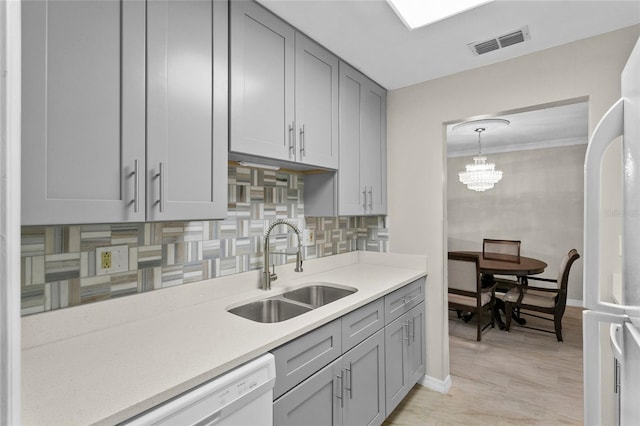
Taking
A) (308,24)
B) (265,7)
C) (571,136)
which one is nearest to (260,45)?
(265,7)

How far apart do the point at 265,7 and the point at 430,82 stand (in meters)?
1.43

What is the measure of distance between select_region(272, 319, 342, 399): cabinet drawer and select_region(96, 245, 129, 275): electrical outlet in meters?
0.75

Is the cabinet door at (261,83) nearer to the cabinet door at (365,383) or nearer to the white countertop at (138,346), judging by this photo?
the white countertop at (138,346)

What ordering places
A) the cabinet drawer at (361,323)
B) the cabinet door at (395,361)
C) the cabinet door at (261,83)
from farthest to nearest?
the cabinet door at (395,361), the cabinet drawer at (361,323), the cabinet door at (261,83)

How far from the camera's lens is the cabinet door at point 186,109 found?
1158 mm

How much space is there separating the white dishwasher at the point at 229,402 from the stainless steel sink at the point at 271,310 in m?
0.59

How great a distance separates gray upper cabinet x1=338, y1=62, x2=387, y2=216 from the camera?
2178mm

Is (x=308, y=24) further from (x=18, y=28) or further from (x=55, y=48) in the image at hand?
(x=18, y=28)

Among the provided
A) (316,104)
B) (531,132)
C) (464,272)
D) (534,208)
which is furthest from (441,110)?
(534,208)

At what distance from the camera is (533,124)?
3.96m

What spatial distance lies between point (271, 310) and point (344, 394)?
0.57m

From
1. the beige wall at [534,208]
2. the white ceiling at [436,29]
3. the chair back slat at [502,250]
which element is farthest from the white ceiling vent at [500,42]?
the beige wall at [534,208]

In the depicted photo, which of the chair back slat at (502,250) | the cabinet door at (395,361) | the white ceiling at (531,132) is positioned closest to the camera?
the cabinet door at (395,361)

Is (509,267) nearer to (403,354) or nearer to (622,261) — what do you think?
(403,354)
